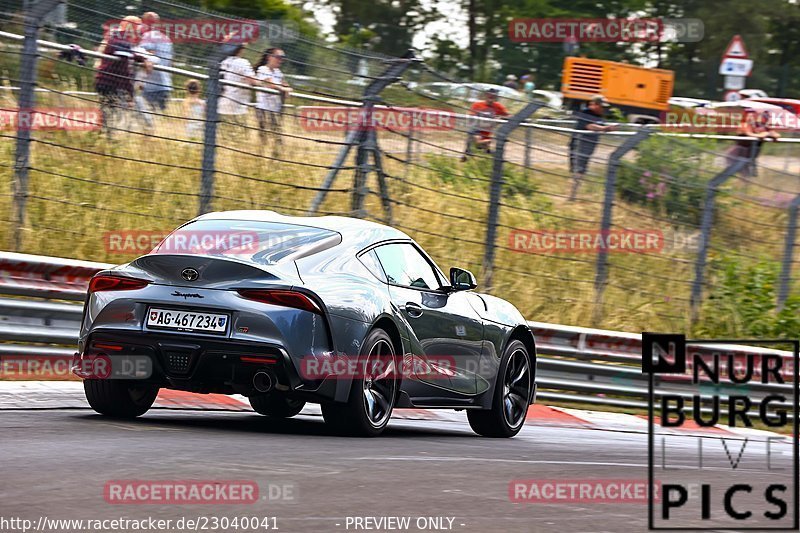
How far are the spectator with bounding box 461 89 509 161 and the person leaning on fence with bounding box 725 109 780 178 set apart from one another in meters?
2.84

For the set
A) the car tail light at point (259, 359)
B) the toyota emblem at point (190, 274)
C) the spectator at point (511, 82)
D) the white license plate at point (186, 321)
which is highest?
the spectator at point (511, 82)

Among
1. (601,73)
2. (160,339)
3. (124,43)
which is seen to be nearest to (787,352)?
(124,43)

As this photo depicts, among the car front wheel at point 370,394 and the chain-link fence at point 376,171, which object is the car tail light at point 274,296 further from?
the chain-link fence at point 376,171

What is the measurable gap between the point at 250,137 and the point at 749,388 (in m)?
5.66

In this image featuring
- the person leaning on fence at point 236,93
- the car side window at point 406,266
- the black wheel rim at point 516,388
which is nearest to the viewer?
the car side window at point 406,266

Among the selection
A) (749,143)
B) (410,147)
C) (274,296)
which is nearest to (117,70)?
(410,147)

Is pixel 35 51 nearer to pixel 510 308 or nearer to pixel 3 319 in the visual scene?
pixel 3 319

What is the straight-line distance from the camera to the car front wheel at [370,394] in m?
8.38

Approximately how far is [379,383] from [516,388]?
86.0 inches

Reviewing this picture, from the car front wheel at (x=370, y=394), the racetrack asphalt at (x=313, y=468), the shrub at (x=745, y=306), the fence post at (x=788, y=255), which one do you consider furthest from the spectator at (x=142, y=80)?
the fence post at (x=788, y=255)

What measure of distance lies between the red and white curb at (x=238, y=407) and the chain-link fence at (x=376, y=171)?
231 cm

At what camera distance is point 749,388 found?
48.1 ft

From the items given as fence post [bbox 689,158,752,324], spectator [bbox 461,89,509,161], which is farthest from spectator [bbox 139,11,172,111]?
fence post [bbox 689,158,752,324]

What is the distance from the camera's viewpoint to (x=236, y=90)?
1321 centimetres
